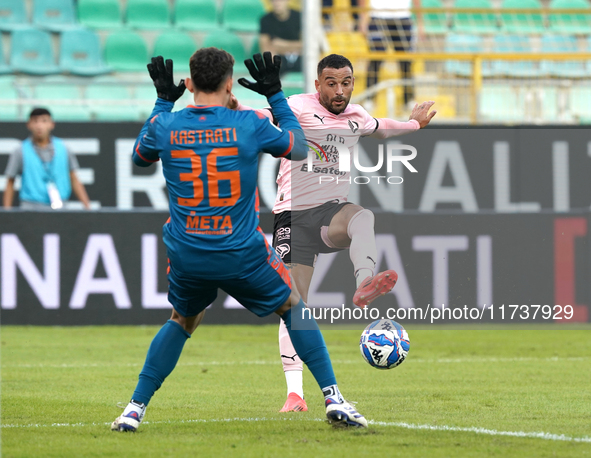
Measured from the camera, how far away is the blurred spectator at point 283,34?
1433 centimetres

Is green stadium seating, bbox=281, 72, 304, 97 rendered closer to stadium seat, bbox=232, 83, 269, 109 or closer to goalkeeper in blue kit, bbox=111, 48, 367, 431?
stadium seat, bbox=232, 83, 269, 109

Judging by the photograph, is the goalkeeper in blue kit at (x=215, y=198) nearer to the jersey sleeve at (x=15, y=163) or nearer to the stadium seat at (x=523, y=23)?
the jersey sleeve at (x=15, y=163)

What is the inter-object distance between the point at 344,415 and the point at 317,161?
1.94 meters

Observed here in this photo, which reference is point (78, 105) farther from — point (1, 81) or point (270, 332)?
point (270, 332)

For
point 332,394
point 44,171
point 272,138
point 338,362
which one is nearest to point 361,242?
point 332,394

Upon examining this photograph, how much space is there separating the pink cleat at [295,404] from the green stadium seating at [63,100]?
28.8 feet

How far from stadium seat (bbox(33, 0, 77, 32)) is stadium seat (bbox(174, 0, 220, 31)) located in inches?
69.3

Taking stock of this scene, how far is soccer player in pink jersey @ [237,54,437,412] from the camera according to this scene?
19.7 feet

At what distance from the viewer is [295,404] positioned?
575 cm

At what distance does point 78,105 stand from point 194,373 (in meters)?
7.25

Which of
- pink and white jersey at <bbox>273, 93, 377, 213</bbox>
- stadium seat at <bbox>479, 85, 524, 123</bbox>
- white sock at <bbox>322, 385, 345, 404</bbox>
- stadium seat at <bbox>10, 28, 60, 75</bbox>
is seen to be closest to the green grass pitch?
white sock at <bbox>322, 385, 345, 404</bbox>

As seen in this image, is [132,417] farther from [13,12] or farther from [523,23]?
[523,23]

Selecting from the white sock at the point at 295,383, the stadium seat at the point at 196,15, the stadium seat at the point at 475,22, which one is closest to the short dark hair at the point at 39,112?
the stadium seat at the point at 196,15

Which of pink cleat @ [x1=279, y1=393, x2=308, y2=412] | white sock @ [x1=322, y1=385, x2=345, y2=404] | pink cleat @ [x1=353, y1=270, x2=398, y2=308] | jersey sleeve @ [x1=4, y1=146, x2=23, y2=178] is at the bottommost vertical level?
pink cleat @ [x1=279, y1=393, x2=308, y2=412]
